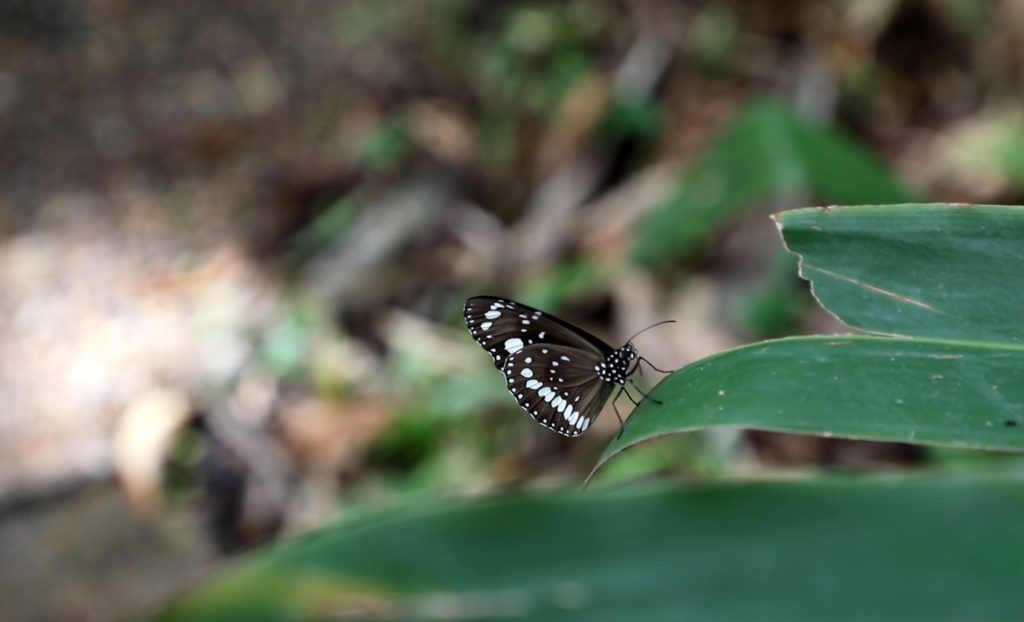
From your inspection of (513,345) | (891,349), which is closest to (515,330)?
(513,345)

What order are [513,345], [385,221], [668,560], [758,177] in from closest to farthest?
[668,560] < [513,345] < [758,177] < [385,221]

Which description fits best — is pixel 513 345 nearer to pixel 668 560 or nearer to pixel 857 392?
pixel 668 560

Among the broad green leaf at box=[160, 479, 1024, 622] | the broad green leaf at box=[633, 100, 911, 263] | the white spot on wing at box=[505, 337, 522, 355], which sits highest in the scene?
the broad green leaf at box=[633, 100, 911, 263]

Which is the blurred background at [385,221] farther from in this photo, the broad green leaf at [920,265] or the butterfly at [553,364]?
the broad green leaf at [920,265]

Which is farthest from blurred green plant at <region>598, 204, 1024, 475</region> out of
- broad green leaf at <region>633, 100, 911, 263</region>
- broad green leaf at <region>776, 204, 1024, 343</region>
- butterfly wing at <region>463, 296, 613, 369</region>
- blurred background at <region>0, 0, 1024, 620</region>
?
broad green leaf at <region>633, 100, 911, 263</region>

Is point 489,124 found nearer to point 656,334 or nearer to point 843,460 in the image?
point 656,334

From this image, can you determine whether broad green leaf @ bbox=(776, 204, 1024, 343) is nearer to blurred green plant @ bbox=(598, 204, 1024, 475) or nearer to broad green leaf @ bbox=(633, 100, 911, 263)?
blurred green plant @ bbox=(598, 204, 1024, 475)
